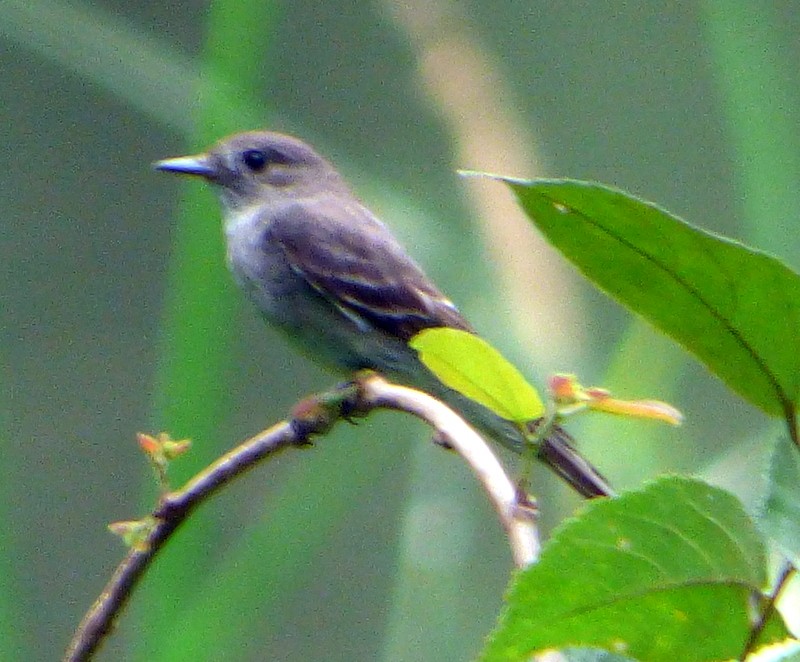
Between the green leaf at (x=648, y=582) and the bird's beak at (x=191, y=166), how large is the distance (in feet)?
4.60

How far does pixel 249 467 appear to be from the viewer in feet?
2.35

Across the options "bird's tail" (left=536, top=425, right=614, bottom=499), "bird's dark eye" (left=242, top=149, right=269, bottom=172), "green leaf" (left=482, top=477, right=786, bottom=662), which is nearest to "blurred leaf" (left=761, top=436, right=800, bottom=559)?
"green leaf" (left=482, top=477, right=786, bottom=662)

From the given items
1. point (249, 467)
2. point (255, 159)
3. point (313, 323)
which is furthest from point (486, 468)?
point (255, 159)

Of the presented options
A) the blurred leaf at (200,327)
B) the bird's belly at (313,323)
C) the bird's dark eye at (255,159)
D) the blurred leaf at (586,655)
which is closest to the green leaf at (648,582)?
the blurred leaf at (586,655)

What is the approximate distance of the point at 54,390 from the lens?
2.80 metres

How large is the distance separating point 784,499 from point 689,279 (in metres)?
0.07

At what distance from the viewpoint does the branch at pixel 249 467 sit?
0.42 m

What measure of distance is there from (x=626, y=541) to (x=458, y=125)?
1.35 metres

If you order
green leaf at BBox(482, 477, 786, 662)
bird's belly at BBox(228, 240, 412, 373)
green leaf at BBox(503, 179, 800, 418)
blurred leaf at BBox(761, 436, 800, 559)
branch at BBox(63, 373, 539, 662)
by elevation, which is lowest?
bird's belly at BBox(228, 240, 412, 373)

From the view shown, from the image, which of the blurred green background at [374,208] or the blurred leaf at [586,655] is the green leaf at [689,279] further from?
the blurred green background at [374,208]

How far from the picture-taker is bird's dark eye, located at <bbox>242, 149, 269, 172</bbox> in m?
1.94

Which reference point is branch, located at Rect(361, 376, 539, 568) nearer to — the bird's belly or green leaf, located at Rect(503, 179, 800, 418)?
green leaf, located at Rect(503, 179, 800, 418)

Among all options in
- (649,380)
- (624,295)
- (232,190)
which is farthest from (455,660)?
(624,295)

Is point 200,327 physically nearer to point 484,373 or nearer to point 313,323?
point 313,323
